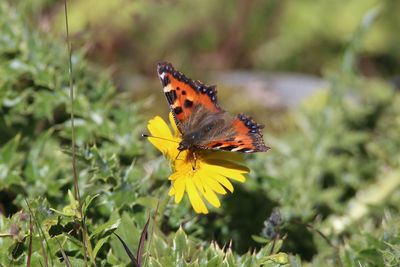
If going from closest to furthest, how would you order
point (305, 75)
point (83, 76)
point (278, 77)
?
point (83, 76) < point (278, 77) < point (305, 75)

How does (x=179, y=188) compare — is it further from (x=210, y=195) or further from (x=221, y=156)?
(x=221, y=156)

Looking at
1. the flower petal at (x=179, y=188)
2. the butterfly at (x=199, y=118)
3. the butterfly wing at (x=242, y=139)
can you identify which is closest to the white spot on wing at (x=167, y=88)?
the butterfly at (x=199, y=118)

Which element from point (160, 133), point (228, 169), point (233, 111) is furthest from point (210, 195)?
point (233, 111)

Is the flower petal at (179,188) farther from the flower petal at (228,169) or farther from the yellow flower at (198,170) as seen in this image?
the flower petal at (228,169)

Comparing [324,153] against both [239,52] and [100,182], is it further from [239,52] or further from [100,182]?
[239,52]

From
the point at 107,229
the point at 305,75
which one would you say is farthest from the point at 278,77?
the point at 107,229

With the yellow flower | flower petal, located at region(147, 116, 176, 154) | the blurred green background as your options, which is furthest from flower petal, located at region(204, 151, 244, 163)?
the blurred green background
